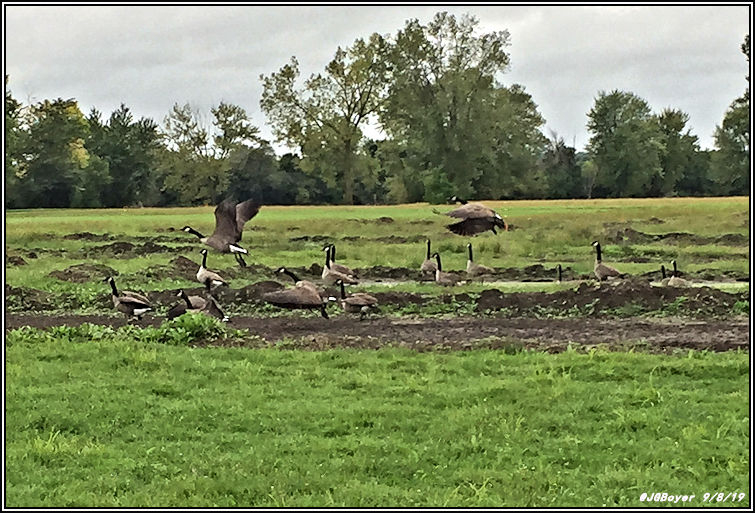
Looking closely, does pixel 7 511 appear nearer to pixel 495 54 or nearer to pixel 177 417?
pixel 177 417

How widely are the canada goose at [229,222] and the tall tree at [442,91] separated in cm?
2559

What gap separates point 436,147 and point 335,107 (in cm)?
672

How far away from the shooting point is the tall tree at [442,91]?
38.2 meters

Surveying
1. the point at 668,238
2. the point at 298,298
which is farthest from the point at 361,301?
the point at 668,238

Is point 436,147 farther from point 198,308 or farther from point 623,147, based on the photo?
point 198,308

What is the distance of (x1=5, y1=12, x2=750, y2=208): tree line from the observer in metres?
36.1

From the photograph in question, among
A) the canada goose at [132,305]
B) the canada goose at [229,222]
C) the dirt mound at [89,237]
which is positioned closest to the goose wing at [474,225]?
the canada goose at [229,222]

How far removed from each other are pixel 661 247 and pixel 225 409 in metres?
20.3

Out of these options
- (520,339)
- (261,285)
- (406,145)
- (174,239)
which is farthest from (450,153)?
(520,339)

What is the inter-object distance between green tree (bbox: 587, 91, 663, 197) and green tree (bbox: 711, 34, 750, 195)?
2.37 m

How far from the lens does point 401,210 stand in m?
38.2

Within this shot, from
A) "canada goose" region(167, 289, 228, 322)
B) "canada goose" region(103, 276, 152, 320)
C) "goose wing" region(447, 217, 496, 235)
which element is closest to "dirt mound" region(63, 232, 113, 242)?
"canada goose" region(103, 276, 152, 320)

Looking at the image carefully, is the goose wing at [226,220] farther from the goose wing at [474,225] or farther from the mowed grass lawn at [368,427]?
the goose wing at [474,225]

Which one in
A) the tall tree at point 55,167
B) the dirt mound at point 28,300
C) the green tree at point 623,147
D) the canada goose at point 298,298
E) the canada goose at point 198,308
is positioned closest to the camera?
the canada goose at point 298,298
